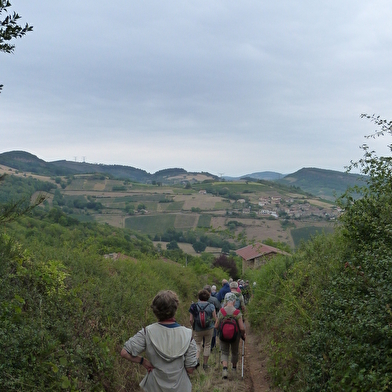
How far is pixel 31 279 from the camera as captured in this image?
6.59 m

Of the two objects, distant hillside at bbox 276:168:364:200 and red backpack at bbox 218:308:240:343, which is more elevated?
distant hillside at bbox 276:168:364:200

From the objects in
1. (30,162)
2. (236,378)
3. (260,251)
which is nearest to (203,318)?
(236,378)

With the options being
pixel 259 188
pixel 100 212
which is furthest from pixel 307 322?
pixel 259 188

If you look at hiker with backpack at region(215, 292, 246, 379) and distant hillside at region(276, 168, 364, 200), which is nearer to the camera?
hiker with backpack at region(215, 292, 246, 379)

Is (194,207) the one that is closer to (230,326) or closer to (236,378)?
(236,378)

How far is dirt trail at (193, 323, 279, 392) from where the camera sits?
21.7ft

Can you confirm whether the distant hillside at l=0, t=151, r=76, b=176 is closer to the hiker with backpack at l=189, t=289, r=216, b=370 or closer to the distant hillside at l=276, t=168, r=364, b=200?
Result: the distant hillside at l=276, t=168, r=364, b=200

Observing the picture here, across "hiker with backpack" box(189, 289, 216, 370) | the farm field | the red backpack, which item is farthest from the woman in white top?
the farm field

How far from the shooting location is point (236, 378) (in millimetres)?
7281

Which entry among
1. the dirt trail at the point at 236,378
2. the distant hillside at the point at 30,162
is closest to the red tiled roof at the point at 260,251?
the dirt trail at the point at 236,378

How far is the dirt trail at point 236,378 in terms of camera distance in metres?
6.62

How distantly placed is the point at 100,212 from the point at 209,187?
4205cm

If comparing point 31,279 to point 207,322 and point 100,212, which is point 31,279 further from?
point 100,212

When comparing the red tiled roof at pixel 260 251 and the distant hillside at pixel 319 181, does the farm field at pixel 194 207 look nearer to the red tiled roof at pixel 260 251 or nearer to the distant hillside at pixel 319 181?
the red tiled roof at pixel 260 251
